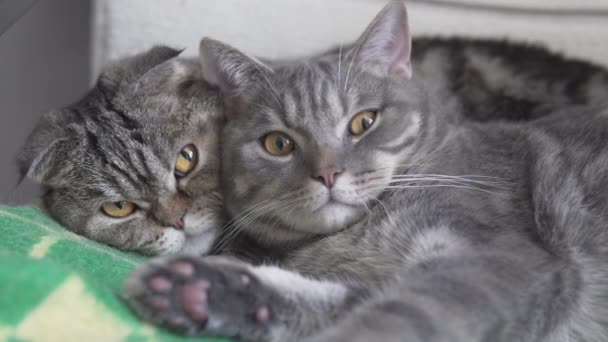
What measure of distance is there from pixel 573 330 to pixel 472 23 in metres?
1.62

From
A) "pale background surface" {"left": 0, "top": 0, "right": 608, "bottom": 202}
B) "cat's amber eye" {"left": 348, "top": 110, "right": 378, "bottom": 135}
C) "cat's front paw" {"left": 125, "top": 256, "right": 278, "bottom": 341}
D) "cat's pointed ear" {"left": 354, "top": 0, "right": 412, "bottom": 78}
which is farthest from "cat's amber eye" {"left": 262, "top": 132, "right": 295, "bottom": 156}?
"pale background surface" {"left": 0, "top": 0, "right": 608, "bottom": 202}

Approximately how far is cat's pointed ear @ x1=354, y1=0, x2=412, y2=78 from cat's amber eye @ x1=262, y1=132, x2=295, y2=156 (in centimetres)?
33

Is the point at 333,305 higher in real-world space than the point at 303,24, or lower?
lower

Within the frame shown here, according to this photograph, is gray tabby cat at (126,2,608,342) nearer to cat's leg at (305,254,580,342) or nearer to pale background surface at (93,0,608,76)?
cat's leg at (305,254,580,342)

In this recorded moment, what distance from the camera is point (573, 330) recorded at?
138 cm

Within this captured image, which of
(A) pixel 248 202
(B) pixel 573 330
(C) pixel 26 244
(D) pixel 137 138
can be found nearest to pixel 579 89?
(B) pixel 573 330

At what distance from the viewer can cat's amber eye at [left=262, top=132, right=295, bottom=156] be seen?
5.24 feet

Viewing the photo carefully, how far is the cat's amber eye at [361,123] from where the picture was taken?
1.60m

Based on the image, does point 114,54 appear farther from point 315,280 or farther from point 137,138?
point 315,280

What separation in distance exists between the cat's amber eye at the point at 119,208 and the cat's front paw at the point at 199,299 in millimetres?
488

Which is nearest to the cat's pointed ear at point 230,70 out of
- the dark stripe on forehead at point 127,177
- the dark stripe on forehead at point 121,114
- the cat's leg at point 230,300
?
the dark stripe on forehead at point 121,114

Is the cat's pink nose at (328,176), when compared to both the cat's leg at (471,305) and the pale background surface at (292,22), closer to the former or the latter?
the cat's leg at (471,305)

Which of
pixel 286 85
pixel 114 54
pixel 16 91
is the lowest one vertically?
pixel 16 91

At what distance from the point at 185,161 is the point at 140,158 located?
124 mm
